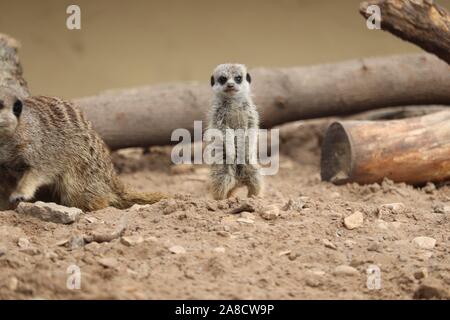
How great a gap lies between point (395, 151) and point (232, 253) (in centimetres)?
139

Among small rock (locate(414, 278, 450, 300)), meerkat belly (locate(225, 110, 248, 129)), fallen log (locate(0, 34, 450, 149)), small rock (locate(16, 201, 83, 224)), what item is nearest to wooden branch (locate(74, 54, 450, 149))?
fallen log (locate(0, 34, 450, 149))

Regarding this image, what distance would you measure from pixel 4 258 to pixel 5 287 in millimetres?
192

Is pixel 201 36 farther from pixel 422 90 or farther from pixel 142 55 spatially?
pixel 422 90

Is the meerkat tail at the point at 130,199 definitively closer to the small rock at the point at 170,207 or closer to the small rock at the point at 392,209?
the small rock at the point at 170,207

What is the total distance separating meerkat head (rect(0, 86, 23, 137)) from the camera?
2.59m

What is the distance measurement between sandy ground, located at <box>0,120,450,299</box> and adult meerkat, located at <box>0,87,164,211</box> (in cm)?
25

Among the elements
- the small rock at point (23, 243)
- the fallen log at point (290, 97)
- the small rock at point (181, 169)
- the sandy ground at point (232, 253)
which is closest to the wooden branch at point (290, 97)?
the fallen log at point (290, 97)

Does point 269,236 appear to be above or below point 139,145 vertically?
A: below

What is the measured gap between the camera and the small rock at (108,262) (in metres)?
2.07

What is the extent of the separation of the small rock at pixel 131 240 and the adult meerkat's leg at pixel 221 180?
0.86 m

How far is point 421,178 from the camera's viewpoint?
11.0 feet

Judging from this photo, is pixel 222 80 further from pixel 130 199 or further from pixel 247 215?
pixel 247 215

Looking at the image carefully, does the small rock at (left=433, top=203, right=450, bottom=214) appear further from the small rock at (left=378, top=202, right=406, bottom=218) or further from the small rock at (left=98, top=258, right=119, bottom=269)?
the small rock at (left=98, top=258, right=119, bottom=269)

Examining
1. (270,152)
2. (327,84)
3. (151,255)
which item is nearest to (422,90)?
(327,84)
